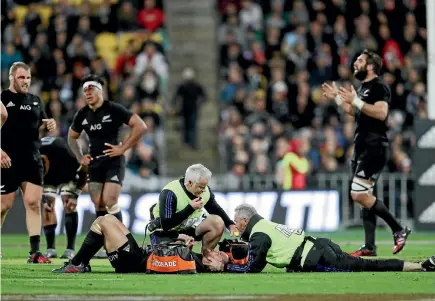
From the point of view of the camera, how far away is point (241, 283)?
11.8m

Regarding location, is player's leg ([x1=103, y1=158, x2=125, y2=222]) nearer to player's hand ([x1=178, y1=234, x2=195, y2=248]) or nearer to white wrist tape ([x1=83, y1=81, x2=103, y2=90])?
white wrist tape ([x1=83, y1=81, x2=103, y2=90])

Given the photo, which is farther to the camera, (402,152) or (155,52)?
(155,52)

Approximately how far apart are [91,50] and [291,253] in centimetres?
1609

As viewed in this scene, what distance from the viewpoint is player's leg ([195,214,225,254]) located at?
1319cm

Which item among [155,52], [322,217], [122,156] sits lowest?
[322,217]

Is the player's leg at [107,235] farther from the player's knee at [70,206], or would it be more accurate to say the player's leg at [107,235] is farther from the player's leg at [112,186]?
the player's knee at [70,206]

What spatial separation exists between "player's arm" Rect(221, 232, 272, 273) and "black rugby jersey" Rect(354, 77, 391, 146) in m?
3.64

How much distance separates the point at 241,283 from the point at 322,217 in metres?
11.4

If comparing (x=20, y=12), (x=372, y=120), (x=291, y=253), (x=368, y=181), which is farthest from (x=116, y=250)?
(x=20, y=12)

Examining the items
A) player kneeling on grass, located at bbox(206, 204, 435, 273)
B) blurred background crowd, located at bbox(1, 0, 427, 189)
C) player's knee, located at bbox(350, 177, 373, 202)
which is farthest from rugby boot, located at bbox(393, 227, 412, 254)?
blurred background crowd, located at bbox(1, 0, 427, 189)

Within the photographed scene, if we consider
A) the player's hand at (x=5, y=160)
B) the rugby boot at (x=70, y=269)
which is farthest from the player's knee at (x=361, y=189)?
the player's hand at (x=5, y=160)

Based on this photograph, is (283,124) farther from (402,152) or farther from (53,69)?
(53,69)

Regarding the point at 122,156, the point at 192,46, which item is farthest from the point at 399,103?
Result: the point at 122,156

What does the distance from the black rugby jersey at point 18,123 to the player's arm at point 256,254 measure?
3601mm
